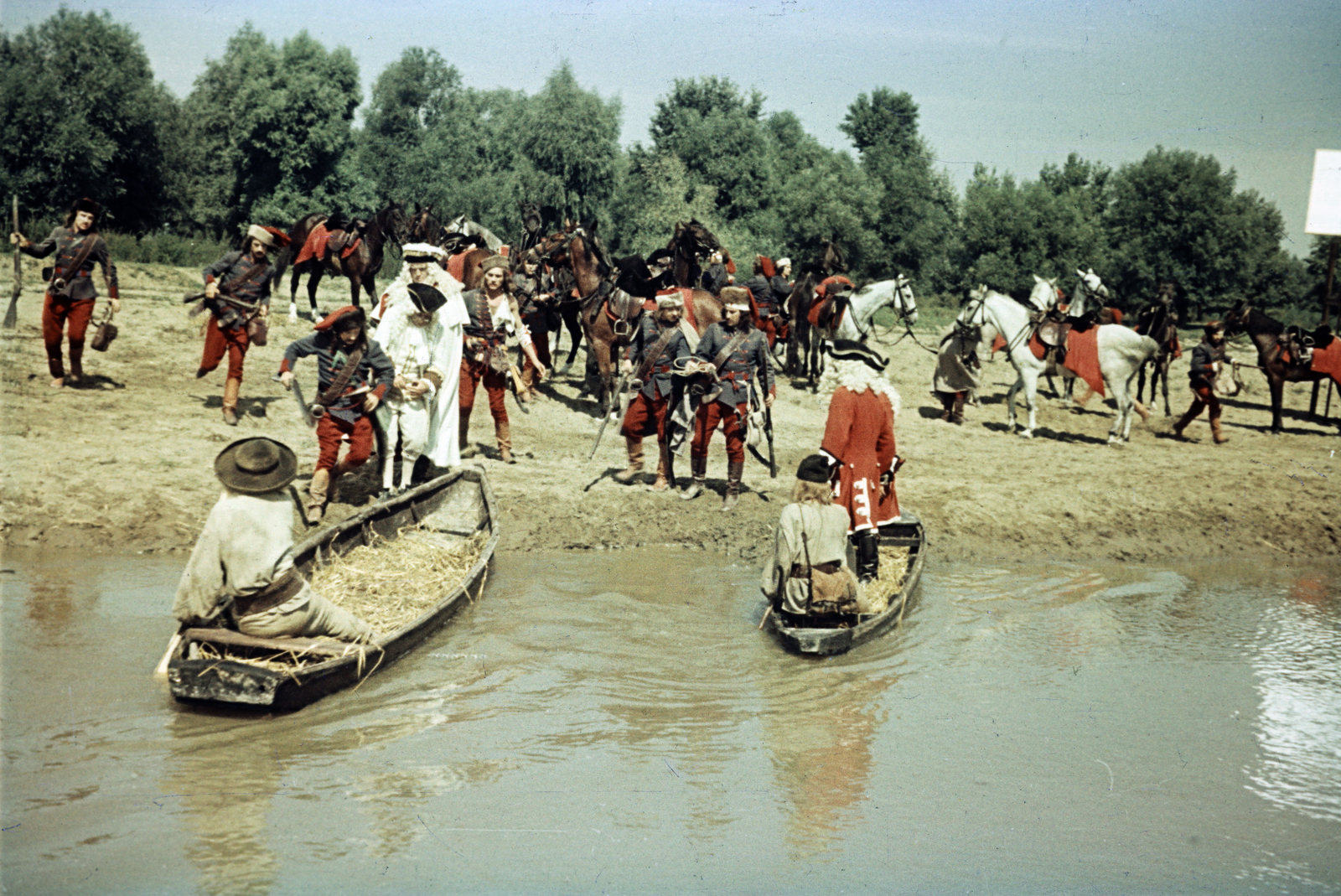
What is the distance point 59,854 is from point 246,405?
354 inches

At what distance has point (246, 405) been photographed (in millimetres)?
13180

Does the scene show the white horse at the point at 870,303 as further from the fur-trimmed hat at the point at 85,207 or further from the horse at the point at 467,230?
the fur-trimmed hat at the point at 85,207

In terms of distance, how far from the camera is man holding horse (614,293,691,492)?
448 inches

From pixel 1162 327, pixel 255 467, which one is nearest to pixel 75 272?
pixel 255 467

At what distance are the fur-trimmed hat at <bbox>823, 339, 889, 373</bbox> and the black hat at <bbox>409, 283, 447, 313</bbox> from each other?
3660 millimetres

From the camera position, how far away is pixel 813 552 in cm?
755

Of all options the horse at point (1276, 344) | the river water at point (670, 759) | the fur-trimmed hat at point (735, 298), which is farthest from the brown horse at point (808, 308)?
the river water at point (670, 759)

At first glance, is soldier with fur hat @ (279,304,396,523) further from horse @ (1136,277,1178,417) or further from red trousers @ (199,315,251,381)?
horse @ (1136,277,1178,417)

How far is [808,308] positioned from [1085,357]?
16.6ft

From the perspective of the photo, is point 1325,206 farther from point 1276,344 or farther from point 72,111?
point 72,111

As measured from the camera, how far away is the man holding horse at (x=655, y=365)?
448 inches

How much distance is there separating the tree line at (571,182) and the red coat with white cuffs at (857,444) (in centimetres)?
2743

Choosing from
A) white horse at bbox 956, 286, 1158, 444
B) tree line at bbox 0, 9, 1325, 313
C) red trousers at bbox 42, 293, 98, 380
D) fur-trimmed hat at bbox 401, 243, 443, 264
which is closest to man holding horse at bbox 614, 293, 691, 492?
fur-trimmed hat at bbox 401, 243, 443, 264

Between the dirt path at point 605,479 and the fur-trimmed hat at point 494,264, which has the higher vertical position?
the fur-trimmed hat at point 494,264
